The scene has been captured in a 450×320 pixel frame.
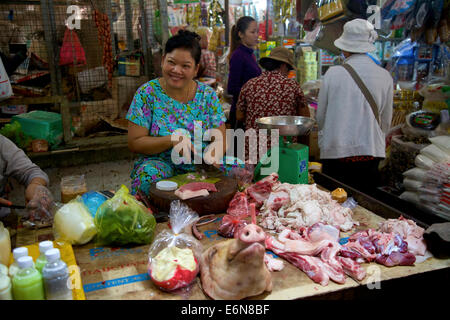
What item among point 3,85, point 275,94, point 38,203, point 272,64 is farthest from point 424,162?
point 3,85

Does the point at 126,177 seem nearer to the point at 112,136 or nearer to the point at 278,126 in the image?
the point at 112,136

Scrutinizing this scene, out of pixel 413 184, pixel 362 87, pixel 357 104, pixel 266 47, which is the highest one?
pixel 266 47

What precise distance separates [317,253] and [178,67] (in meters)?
1.61

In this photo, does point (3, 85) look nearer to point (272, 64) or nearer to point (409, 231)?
point (272, 64)

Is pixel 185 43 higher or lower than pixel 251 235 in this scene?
higher

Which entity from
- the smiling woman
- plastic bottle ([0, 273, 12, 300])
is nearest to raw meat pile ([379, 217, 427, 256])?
the smiling woman

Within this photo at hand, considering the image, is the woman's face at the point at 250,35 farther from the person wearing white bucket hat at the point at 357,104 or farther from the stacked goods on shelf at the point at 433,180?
the stacked goods on shelf at the point at 433,180

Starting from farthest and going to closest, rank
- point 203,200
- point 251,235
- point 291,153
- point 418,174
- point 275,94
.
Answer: point 275,94 < point 418,174 < point 291,153 < point 203,200 < point 251,235

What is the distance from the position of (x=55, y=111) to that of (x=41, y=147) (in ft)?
2.79

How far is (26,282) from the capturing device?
4.50ft

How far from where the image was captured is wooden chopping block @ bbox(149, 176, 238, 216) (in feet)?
7.47

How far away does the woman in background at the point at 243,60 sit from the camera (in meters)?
4.93

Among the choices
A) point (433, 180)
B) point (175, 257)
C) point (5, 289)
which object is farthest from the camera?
point (433, 180)
